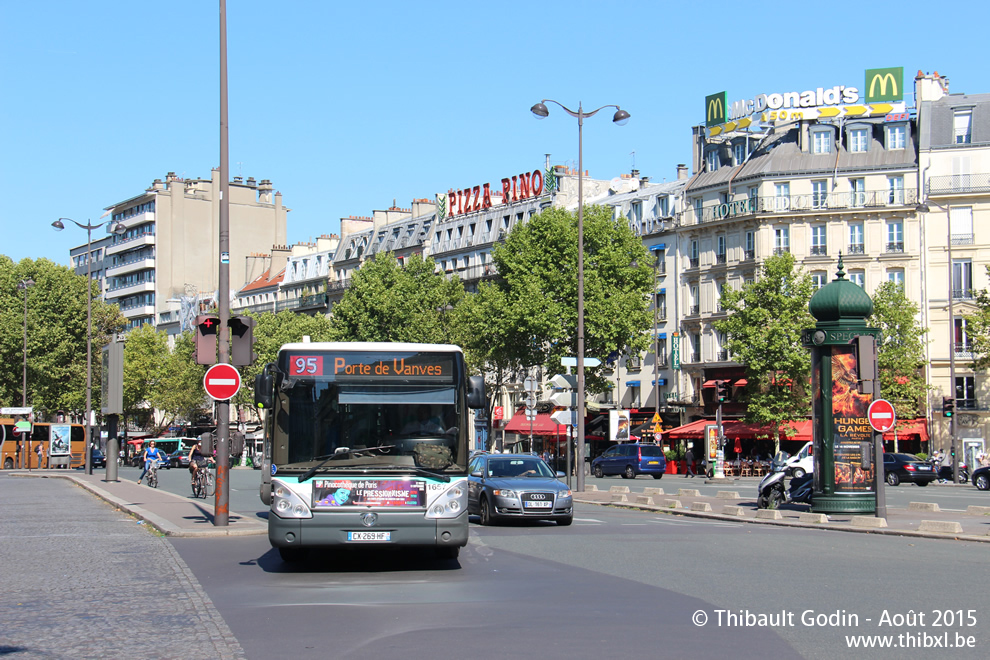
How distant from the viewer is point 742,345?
56375mm

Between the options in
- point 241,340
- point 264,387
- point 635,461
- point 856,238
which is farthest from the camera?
point 856,238

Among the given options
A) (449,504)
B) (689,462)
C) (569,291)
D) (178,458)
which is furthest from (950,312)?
(178,458)

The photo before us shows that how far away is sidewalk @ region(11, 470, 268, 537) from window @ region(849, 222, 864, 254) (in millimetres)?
39188

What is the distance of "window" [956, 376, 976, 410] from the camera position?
57094 mm

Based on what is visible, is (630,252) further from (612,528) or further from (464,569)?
(464,569)

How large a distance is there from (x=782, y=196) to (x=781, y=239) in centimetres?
225

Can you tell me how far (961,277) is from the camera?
2334 inches

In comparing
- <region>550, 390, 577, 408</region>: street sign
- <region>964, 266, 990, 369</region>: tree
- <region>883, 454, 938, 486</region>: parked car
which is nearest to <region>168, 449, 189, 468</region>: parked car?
<region>883, 454, 938, 486</region>: parked car

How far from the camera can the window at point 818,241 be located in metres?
62.0

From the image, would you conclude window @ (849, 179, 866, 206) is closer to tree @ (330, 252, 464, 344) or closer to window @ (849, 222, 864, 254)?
window @ (849, 222, 864, 254)

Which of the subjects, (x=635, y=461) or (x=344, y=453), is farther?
(x=635, y=461)

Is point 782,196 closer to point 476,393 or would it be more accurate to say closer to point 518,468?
point 518,468

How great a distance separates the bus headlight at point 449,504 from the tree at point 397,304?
2353 inches

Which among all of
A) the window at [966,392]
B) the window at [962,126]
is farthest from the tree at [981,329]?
the window at [962,126]
